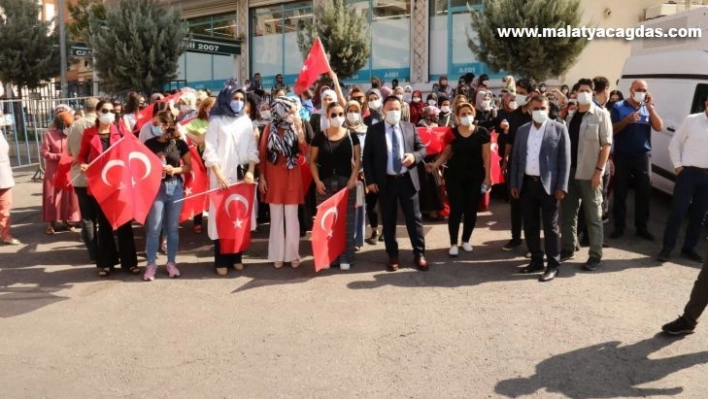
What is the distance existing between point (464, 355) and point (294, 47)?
881 inches

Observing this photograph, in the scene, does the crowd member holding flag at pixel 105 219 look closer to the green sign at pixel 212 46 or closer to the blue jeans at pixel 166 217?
the blue jeans at pixel 166 217

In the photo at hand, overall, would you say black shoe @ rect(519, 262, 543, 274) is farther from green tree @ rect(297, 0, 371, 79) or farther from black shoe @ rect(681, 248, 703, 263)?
green tree @ rect(297, 0, 371, 79)

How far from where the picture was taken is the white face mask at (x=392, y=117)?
6.90m

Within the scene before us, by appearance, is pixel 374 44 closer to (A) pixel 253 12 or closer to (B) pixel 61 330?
(A) pixel 253 12

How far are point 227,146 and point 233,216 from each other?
0.78 meters

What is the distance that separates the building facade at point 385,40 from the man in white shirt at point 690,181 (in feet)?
30.5

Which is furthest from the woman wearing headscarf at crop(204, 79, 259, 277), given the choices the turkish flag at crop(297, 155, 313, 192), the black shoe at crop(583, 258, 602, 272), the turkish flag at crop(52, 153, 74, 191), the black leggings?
the black shoe at crop(583, 258, 602, 272)

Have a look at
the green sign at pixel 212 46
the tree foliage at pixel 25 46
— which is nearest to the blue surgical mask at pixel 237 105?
the green sign at pixel 212 46

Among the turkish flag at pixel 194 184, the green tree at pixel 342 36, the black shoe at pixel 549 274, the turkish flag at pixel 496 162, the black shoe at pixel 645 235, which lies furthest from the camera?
the green tree at pixel 342 36

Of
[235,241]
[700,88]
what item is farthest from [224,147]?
[700,88]

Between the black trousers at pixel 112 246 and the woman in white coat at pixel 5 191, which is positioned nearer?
the black trousers at pixel 112 246

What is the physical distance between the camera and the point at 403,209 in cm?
715

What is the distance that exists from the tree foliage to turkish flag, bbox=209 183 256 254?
69.4 feet

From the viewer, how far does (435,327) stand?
5.50 metres
